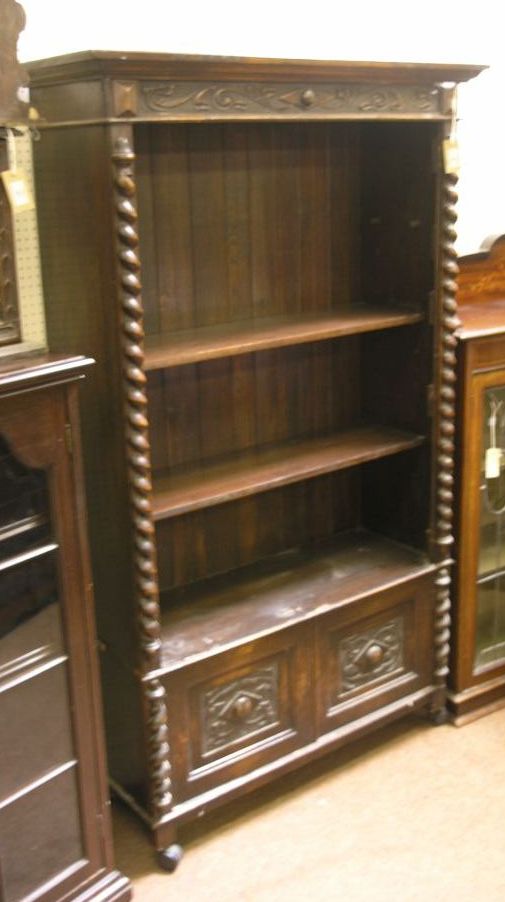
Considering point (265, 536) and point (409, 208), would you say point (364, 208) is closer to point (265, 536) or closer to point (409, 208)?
point (409, 208)

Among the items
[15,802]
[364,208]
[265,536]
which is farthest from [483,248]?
[15,802]

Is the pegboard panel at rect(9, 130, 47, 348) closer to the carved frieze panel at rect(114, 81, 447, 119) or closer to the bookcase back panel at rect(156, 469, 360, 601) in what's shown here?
the carved frieze panel at rect(114, 81, 447, 119)

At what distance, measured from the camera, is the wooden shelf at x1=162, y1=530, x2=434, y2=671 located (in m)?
2.20

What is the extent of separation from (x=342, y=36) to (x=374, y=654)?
163 cm

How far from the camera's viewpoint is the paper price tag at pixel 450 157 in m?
2.22

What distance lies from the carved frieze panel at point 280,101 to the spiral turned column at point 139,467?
11 cm

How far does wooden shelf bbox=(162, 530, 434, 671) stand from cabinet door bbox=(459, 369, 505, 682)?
0.16m

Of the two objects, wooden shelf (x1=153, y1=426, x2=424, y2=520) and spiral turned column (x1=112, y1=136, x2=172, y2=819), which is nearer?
spiral turned column (x1=112, y1=136, x2=172, y2=819)

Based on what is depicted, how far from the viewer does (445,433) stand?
240 centimetres

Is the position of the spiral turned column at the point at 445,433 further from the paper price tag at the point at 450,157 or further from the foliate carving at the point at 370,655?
the foliate carving at the point at 370,655

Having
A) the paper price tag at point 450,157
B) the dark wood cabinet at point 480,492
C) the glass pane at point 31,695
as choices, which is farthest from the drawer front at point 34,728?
the paper price tag at point 450,157

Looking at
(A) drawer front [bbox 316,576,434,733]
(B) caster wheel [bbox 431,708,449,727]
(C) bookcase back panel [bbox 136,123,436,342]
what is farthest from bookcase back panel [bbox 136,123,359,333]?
(B) caster wheel [bbox 431,708,449,727]

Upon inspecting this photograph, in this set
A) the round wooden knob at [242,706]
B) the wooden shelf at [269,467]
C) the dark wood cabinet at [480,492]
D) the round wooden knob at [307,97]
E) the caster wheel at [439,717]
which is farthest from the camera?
the caster wheel at [439,717]

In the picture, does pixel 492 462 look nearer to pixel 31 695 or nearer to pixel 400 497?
pixel 400 497
